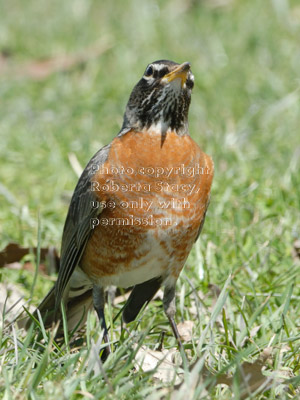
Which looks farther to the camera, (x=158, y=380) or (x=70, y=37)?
(x=70, y=37)

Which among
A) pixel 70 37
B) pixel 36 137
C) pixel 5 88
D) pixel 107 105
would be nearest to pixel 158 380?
pixel 36 137

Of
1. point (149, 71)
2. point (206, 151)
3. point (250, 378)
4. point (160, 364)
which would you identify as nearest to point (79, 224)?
point (149, 71)

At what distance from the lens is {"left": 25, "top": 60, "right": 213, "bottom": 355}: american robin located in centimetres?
382

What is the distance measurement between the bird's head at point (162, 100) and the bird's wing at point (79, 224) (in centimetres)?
28

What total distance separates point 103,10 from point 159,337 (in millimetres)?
7014

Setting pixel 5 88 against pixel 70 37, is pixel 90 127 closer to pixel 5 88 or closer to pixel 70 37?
pixel 5 88

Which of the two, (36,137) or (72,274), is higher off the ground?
(36,137)

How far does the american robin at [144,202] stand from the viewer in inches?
150

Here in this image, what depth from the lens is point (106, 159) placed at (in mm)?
3998

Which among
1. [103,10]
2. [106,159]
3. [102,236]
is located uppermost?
[103,10]

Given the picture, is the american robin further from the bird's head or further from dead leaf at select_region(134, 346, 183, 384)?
dead leaf at select_region(134, 346, 183, 384)

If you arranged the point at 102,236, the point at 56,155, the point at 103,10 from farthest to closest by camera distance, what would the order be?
the point at 103,10 < the point at 56,155 < the point at 102,236

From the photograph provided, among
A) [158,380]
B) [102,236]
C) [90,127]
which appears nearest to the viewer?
[158,380]

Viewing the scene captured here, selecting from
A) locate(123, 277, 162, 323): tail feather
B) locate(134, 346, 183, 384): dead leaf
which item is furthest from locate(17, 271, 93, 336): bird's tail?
locate(134, 346, 183, 384): dead leaf
